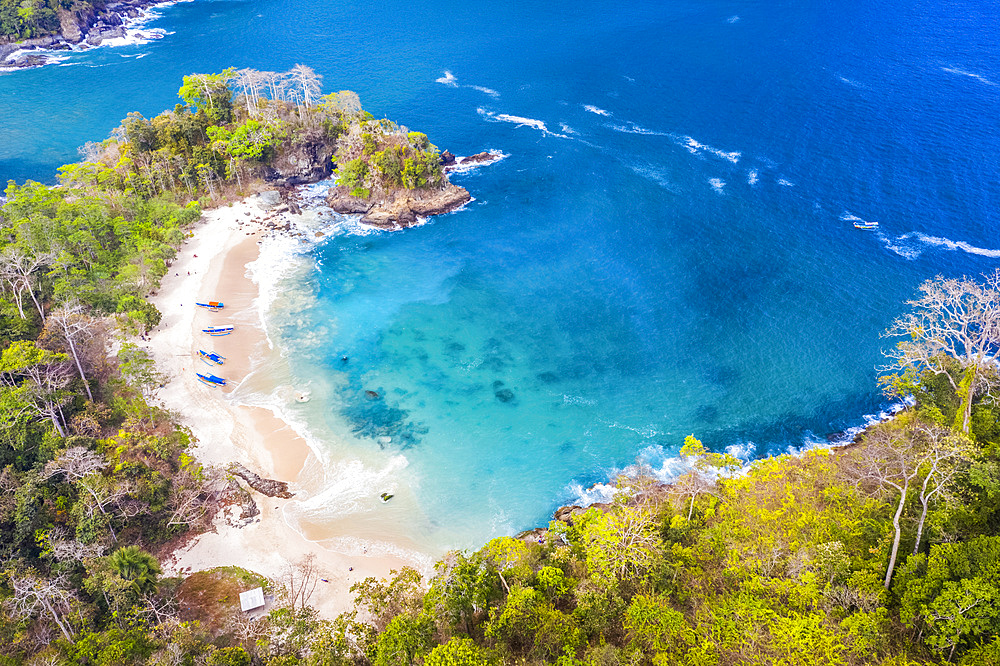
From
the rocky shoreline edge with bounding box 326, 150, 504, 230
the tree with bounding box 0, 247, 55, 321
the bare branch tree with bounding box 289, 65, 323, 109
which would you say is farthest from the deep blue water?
the tree with bounding box 0, 247, 55, 321

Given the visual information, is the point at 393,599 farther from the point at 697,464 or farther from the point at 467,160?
the point at 467,160

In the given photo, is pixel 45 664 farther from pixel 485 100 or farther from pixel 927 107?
pixel 927 107

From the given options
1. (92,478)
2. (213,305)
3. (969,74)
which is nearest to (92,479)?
(92,478)

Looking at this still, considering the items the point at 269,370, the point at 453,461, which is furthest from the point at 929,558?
the point at 269,370

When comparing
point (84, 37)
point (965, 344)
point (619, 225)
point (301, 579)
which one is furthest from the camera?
point (84, 37)

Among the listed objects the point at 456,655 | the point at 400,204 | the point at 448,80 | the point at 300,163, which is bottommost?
the point at 456,655

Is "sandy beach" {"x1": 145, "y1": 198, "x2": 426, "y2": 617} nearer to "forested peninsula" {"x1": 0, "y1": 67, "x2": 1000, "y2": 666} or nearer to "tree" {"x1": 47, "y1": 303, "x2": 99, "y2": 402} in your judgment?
"forested peninsula" {"x1": 0, "y1": 67, "x2": 1000, "y2": 666}
